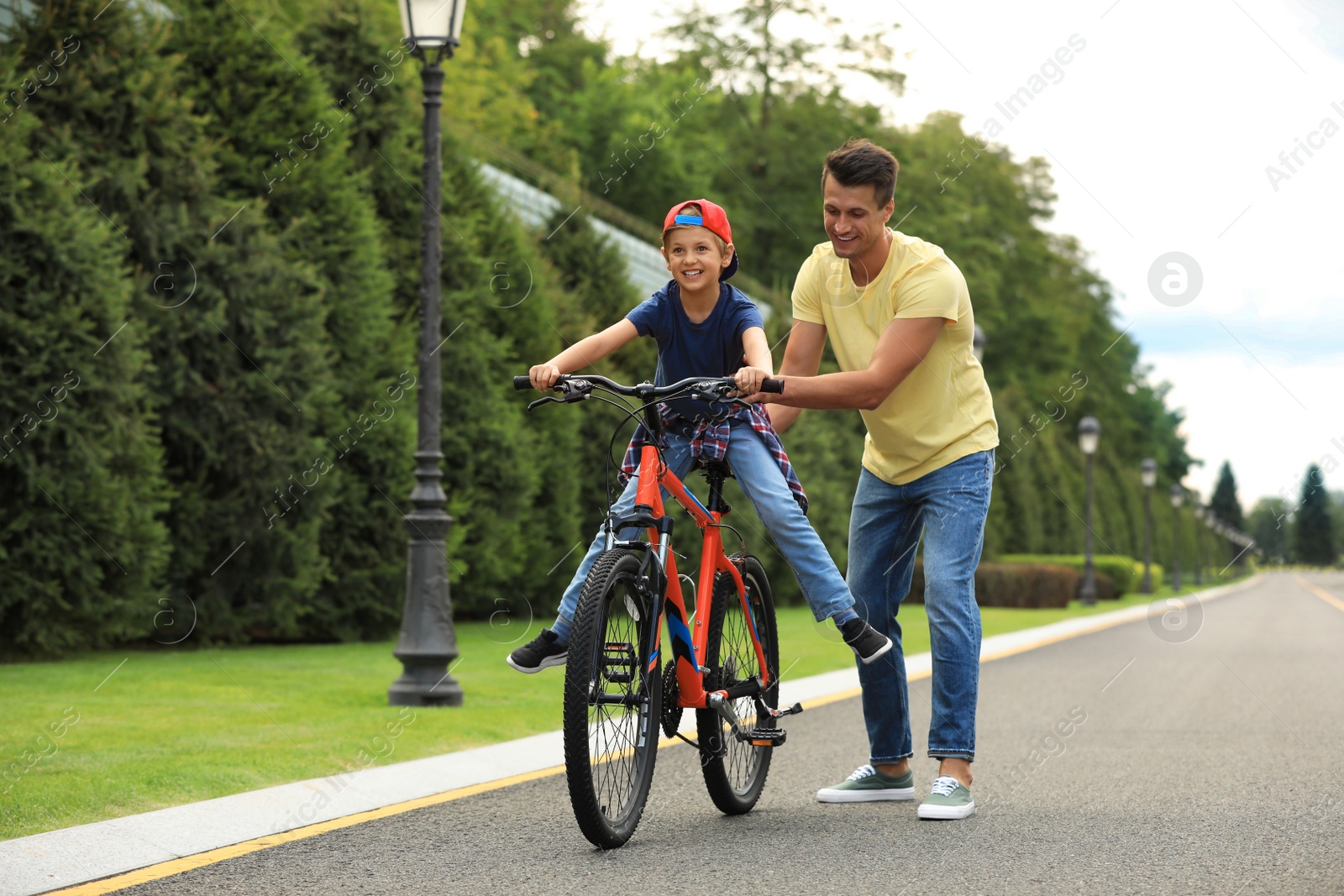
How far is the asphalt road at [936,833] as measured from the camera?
13.3ft

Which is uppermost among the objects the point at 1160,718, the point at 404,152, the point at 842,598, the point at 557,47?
the point at 557,47

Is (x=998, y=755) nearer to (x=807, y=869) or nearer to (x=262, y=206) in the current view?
(x=807, y=869)

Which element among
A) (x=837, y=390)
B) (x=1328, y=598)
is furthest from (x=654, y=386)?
(x=1328, y=598)

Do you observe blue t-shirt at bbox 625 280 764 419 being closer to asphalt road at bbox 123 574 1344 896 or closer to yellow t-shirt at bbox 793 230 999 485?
yellow t-shirt at bbox 793 230 999 485

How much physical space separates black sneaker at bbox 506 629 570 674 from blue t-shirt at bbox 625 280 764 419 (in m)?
0.90

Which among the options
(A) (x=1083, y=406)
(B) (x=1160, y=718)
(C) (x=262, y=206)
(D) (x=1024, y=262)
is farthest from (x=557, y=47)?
(B) (x=1160, y=718)

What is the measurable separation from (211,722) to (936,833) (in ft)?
13.8

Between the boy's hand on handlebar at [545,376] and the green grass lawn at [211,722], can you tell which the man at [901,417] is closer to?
the boy's hand on handlebar at [545,376]

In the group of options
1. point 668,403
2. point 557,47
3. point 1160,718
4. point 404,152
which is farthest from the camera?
point 557,47

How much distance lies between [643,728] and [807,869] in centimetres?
69

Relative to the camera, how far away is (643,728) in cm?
459

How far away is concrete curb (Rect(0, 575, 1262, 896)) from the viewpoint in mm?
4191

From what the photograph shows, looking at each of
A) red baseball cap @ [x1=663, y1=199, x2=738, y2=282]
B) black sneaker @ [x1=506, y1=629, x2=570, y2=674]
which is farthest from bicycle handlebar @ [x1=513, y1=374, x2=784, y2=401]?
black sneaker @ [x1=506, y1=629, x2=570, y2=674]

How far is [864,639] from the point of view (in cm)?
487
